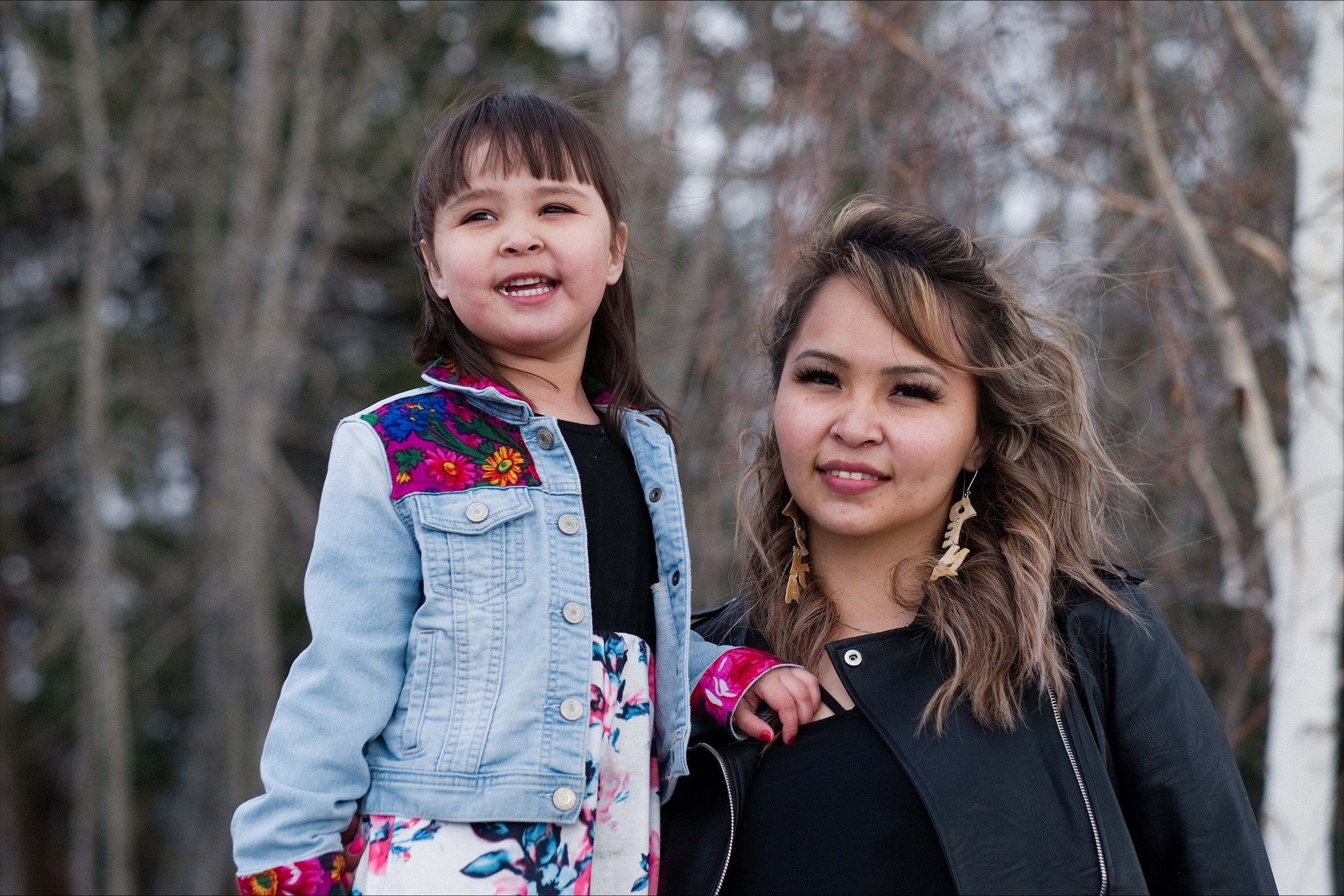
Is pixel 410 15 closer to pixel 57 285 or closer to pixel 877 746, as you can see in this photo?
pixel 57 285

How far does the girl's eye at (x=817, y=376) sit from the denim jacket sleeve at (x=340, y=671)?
0.73 meters

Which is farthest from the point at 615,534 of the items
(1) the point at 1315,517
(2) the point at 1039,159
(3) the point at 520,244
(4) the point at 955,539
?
(1) the point at 1315,517

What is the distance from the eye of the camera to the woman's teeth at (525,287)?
1831 millimetres

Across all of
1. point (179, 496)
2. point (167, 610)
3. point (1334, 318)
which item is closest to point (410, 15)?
point (179, 496)

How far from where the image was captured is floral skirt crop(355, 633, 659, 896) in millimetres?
1599

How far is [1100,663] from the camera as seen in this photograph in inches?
72.7

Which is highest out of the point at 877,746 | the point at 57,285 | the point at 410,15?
the point at 410,15

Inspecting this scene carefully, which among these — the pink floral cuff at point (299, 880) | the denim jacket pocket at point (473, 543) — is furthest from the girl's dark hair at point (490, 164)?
the pink floral cuff at point (299, 880)

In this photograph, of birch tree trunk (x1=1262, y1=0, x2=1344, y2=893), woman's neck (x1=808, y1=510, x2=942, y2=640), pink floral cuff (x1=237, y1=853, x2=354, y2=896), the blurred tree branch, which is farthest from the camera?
the blurred tree branch

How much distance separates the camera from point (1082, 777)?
5.72 ft

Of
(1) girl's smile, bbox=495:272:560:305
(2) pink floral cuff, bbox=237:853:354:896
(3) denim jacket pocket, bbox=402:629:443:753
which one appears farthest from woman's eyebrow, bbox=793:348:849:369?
(2) pink floral cuff, bbox=237:853:354:896

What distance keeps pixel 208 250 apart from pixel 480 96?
9002 millimetres

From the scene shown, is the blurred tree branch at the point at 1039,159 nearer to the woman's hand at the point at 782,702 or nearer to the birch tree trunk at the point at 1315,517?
the birch tree trunk at the point at 1315,517

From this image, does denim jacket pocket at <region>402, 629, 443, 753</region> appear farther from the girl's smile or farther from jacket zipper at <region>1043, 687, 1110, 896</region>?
jacket zipper at <region>1043, 687, 1110, 896</region>
